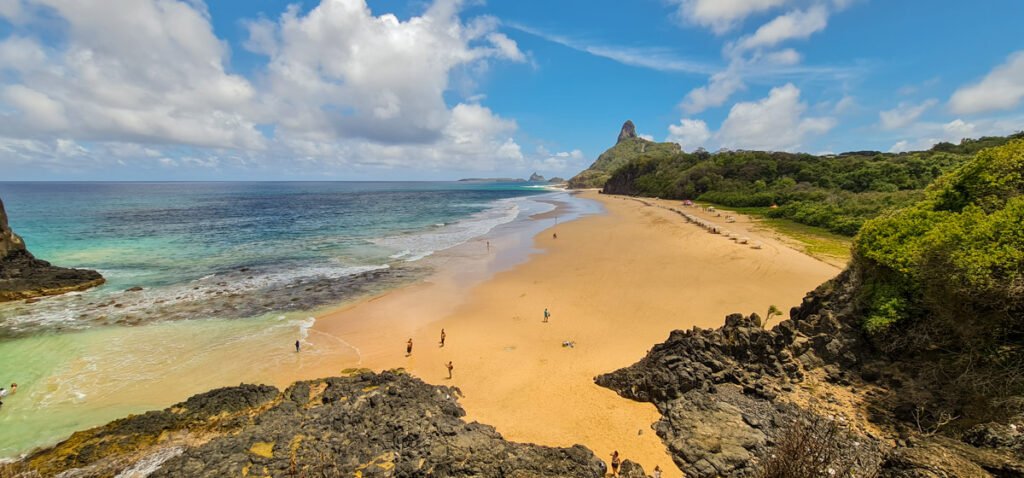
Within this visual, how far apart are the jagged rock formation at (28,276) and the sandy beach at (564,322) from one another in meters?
21.3

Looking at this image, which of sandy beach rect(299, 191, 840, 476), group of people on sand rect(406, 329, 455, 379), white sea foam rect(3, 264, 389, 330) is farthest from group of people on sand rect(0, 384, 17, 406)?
group of people on sand rect(406, 329, 455, 379)

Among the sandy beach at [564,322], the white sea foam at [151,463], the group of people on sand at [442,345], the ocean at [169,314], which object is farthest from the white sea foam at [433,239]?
the white sea foam at [151,463]

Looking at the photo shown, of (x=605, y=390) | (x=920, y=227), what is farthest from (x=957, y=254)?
(x=605, y=390)

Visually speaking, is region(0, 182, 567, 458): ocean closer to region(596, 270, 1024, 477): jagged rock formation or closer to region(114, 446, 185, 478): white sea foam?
region(114, 446, 185, 478): white sea foam

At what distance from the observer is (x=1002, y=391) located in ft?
27.8

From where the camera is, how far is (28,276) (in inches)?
1117

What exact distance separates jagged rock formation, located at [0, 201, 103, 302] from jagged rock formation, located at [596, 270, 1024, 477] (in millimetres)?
36870

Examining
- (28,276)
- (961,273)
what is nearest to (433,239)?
(28,276)

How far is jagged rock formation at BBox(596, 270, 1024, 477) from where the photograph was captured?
31.6 ft

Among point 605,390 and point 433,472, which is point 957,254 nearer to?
point 605,390

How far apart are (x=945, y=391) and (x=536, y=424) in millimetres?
10563

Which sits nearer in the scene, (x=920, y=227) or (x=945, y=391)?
(x=945, y=391)

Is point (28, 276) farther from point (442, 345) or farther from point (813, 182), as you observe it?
point (813, 182)

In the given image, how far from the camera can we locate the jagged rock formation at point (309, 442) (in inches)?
394
